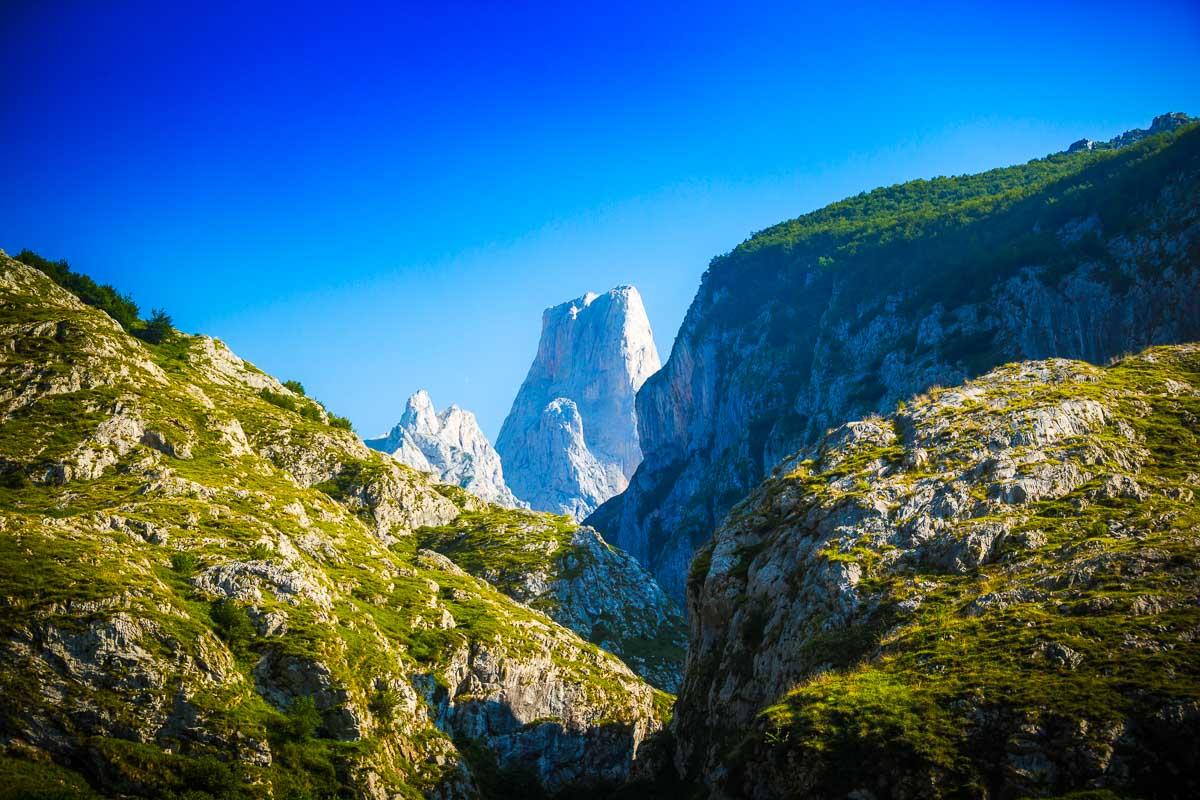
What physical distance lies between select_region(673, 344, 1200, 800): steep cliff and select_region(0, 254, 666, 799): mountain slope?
15.3 meters

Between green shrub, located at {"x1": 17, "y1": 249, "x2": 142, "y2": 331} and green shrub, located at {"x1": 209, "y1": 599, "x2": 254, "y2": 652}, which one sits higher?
green shrub, located at {"x1": 17, "y1": 249, "x2": 142, "y2": 331}

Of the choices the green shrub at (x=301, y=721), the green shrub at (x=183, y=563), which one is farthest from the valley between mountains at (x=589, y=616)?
the green shrub at (x=183, y=563)

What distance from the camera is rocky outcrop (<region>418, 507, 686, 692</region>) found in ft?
310

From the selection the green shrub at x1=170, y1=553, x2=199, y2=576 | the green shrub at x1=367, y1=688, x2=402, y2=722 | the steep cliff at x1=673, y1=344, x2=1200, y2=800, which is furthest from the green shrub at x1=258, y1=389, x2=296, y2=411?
the steep cliff at x1=673, y1=344, x2=1200, y2=800

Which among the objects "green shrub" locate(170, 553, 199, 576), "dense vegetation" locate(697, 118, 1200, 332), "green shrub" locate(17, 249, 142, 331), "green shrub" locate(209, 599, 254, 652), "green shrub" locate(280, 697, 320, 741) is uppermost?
"dense vegetation" locate(697, 118, 1200, 332)

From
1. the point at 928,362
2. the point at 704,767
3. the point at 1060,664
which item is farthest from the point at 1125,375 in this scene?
the point at 928,362

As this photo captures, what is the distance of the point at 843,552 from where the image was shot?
43312 mm

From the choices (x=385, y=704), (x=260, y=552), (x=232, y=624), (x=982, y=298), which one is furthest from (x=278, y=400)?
(x=982, y=298)

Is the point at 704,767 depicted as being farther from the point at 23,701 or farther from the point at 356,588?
the point at 23,701

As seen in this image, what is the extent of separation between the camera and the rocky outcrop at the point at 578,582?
9450 cm

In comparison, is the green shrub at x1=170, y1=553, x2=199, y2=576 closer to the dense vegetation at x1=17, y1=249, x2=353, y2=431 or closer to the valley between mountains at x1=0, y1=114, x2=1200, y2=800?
the valley between mountains at x1=0, y1=114, x2=1200, y2=800

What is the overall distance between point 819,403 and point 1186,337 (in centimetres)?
7197

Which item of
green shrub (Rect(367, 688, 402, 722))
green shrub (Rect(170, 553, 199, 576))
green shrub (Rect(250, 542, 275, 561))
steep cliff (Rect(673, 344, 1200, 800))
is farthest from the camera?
green shrub (Rect(250, 542, 275, 561))

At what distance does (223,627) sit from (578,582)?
56.0 metres
